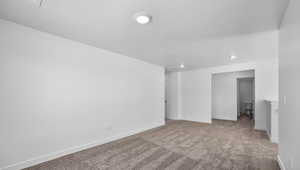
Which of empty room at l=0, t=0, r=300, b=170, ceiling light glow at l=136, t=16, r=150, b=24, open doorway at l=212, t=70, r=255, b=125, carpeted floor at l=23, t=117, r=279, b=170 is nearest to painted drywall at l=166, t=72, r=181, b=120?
open doorway at l=212, t=70, r=255, b=125

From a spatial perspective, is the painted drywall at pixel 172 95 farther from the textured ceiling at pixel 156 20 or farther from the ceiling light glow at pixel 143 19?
the ceiling light glow at pixel 143 19

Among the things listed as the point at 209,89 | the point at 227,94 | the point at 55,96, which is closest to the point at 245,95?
the point at 227,94

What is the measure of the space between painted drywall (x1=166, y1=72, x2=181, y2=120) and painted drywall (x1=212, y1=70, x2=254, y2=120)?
203cm

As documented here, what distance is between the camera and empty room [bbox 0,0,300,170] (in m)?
1.77

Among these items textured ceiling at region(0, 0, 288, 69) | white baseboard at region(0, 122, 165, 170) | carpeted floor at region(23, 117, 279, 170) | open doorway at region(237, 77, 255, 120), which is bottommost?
carpeted floor at region(23, 117, 279, 170)

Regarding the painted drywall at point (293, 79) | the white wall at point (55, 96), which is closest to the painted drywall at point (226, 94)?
the white wall at point (55, 96)

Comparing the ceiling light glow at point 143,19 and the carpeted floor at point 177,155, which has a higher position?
the ceiling light glow at point 143,19

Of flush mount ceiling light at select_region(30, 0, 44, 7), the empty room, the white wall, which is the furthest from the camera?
the white wall

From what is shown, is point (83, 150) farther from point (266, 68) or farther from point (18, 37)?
point (266, 68)

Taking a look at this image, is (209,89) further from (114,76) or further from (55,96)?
(55,96)

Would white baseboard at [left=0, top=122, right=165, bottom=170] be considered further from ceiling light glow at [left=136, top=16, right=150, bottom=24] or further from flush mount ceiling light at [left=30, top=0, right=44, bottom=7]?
ceiling light glow at [left=136, top=16, right=150, bottom=24]

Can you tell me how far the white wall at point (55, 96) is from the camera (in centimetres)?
215

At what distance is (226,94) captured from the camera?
6645mm

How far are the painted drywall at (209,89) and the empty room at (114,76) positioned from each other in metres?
1.12
